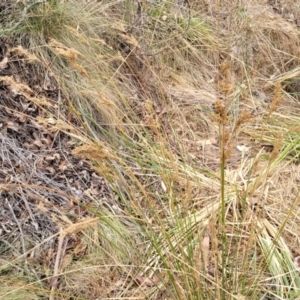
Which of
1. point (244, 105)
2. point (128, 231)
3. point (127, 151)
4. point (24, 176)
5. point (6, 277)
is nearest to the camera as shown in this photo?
point (6, 277)

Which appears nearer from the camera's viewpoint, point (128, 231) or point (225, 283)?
point (225, 283)

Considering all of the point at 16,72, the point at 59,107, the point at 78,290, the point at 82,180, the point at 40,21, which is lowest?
the point at 78,290

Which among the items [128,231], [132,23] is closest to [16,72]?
[132,23]

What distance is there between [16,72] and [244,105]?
1.53 meters

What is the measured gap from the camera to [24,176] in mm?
2508

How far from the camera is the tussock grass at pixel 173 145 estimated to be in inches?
69.1

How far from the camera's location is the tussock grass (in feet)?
5.76

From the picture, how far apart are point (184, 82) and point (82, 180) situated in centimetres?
122

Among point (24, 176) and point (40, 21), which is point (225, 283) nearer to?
point (24, 176)

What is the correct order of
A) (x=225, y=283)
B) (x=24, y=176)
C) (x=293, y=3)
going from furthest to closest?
(x=293, y=3), (x=24, y=176), (x=225, y=283)

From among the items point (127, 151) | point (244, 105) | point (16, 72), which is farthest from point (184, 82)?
point (16, 72)

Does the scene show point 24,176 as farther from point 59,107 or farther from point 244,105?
point 244,105

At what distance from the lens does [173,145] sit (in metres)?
2.96

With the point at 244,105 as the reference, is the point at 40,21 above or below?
above
